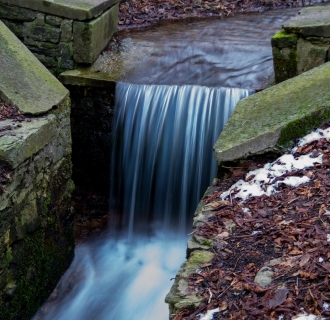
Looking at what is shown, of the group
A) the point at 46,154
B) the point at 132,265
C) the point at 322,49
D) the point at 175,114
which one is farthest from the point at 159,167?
the point at 322,49

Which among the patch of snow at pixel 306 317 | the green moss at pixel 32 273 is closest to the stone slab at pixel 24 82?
the green moss at pixel 32 273

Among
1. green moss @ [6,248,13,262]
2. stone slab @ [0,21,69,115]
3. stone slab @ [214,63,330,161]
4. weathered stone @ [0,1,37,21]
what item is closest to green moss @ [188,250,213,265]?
stone slab @ [214,63,330,161]

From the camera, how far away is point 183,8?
28.2 feet

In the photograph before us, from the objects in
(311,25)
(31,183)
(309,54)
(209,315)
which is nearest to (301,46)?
(309,54)

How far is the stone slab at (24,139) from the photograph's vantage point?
365cm

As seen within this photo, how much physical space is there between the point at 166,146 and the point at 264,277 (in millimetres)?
3145

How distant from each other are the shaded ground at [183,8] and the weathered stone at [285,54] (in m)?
3.35

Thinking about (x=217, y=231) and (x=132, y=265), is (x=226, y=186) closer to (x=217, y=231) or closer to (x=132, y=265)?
(x=217, y=231)

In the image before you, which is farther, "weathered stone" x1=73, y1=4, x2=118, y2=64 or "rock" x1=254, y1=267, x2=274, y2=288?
"weathered stone" x1=73, y1=4, x2=118, y2=64

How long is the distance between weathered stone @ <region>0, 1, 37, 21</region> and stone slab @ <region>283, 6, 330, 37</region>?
276 cm

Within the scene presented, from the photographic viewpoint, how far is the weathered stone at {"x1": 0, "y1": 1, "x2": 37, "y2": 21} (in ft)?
19.3

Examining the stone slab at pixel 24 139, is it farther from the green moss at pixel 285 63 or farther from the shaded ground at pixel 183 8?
the shaded ground at pixel 183 8

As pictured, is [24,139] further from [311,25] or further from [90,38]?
[311,25]

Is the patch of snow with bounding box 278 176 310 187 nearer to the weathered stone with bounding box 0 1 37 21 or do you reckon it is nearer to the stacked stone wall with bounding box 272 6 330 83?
the stacked stone wall with bounding box 272 6 330 83
